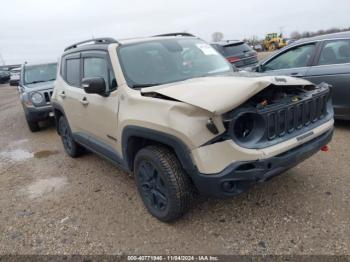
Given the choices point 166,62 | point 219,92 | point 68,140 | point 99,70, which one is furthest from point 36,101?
point 219,92

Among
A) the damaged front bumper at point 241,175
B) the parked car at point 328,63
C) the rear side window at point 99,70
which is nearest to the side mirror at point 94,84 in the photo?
the rear side window at point 99,70

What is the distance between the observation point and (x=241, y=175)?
8.31ft

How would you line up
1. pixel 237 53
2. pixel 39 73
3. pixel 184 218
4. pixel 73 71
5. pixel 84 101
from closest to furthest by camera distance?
pixel 184 218
pixel 84 101
pixel 73 71
pixel 39 73
pixel 237 53

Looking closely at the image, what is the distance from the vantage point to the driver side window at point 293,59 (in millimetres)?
5594

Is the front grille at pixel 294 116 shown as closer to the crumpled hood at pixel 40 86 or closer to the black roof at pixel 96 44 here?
the black roof at pixel 96 44

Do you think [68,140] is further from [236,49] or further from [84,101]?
[236,49]

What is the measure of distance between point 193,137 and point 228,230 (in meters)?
1.10

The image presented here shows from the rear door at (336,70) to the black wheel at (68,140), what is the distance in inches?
162

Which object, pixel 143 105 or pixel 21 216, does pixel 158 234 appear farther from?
pixel 21 216

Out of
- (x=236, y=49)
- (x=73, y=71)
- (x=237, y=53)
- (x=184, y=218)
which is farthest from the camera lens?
(x=236, y=49)

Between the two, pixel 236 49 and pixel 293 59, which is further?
pixel 236 49

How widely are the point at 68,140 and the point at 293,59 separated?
171 inches

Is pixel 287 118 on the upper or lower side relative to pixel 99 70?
lower

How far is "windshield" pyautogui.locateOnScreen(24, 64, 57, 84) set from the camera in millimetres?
8727
